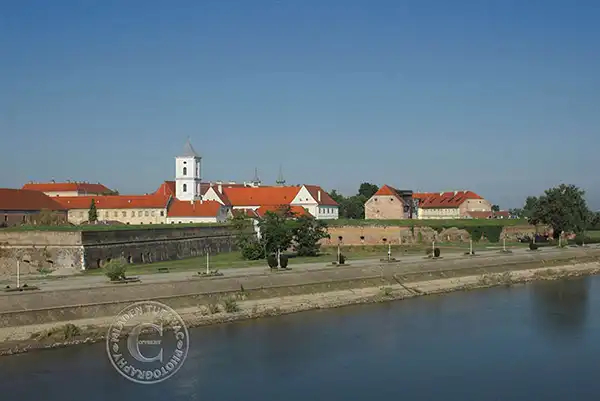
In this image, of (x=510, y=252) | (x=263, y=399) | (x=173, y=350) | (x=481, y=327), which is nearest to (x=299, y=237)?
(x=510, y=252)

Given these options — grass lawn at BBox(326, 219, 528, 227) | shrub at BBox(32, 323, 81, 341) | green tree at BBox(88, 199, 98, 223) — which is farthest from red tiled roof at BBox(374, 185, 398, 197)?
shrub at BBox(32, 323, 81, 341)

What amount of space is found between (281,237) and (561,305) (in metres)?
14.5

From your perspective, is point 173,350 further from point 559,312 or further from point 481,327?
point 559,312

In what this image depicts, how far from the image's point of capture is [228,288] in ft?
87.8

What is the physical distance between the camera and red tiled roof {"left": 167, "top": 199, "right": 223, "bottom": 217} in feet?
183

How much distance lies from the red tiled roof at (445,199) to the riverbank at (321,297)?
3310 cm

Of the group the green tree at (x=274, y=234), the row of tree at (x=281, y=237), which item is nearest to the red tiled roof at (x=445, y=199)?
the row of tree at (x=281, y=237)

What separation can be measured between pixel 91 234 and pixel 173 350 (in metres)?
16.0

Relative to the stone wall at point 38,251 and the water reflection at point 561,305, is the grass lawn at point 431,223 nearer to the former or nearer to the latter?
the water reflection at point 561,305

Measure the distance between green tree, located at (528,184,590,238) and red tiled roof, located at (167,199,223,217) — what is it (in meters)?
23.0

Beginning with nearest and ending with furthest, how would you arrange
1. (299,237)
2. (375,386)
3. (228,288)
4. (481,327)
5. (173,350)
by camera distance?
1. (375,386)
2. (173,350)
3. (481,327)
4. (228,288)
5. (299,237)

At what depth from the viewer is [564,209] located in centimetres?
5103

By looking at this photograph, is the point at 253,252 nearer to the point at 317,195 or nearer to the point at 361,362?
the point at 361,362

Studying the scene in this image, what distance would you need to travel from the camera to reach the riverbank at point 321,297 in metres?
20.6
